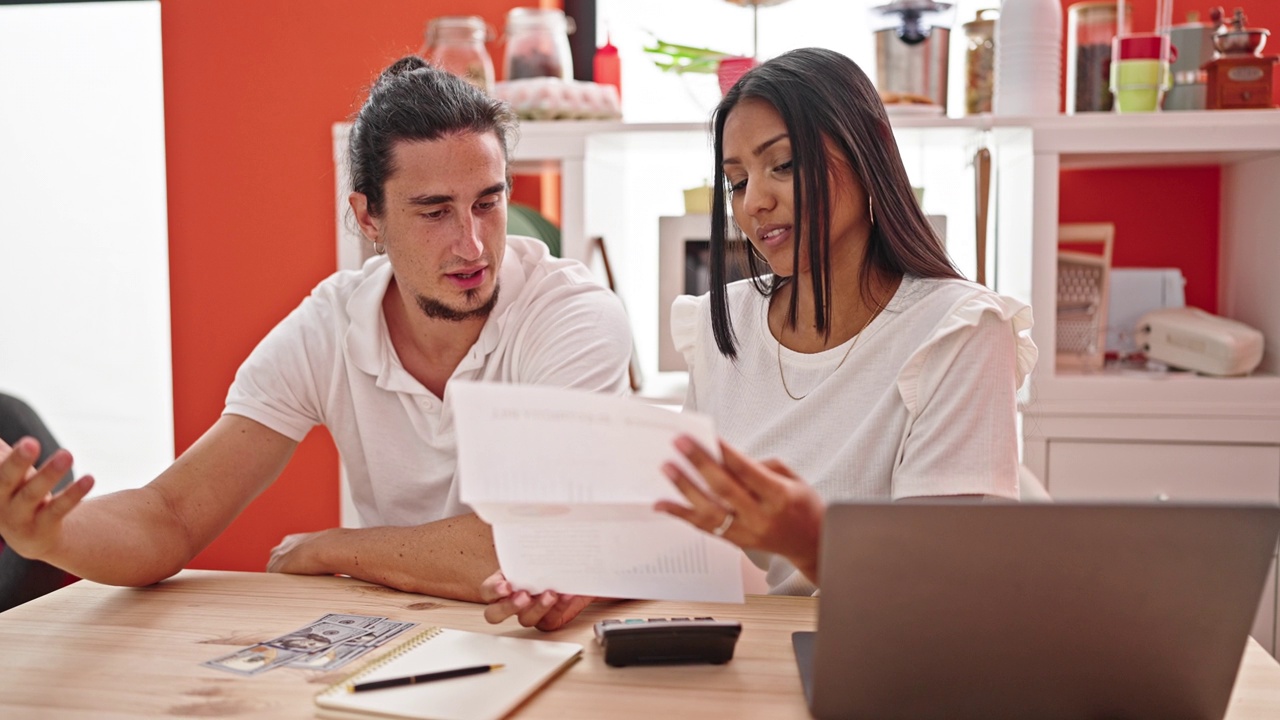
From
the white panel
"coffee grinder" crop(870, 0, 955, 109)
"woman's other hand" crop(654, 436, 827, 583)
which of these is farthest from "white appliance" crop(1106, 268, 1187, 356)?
the white panel

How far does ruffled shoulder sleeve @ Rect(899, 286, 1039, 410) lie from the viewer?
51.6 inches

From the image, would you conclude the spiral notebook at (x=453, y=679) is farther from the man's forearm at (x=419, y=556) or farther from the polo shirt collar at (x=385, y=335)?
the polo shirt collar at (x=385, y=335)

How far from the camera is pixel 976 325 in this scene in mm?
1311

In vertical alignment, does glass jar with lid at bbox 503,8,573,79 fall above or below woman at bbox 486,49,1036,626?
above

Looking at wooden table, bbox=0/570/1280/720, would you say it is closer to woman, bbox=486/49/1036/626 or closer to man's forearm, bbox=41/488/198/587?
man's forearm, bbox=41/488/198/587

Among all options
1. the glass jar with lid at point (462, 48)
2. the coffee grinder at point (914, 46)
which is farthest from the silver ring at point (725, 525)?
the glass jar with lid at point (462, 48)

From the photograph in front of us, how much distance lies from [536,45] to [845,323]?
138cm

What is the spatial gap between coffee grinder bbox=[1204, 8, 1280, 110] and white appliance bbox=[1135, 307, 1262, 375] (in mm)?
454

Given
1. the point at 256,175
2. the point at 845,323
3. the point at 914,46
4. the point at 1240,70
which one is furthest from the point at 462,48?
the point at 1240,70

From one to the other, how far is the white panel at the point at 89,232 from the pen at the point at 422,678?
2.56 m

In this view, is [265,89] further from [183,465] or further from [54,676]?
[54,676]

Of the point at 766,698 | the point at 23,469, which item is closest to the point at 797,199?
the point at 766,698

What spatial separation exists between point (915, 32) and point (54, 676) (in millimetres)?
2029

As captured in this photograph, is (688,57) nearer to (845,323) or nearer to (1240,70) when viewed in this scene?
(1240,70)
